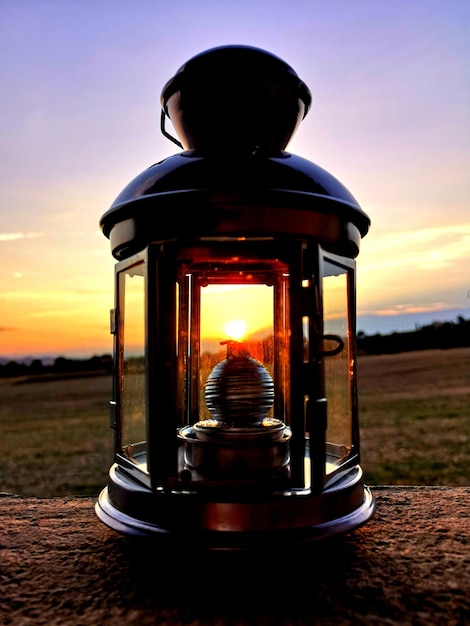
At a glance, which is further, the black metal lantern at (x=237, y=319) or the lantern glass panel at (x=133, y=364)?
the lantern glass panel at (x=133, y=364)

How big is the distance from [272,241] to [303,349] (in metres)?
0.39

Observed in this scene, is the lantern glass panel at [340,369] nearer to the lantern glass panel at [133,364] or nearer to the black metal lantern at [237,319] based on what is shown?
the black metal lantern at [237,319]

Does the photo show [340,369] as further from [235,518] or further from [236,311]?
[235,518]

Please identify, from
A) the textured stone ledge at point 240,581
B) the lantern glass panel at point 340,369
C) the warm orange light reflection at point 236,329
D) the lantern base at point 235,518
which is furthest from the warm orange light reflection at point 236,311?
the textured stone ledge at point 240,581

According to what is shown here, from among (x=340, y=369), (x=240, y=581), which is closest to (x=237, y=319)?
(x=340, y=369)

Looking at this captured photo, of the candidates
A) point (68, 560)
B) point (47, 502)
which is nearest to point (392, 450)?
point (47, 502)

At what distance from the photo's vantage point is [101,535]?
2.20 m

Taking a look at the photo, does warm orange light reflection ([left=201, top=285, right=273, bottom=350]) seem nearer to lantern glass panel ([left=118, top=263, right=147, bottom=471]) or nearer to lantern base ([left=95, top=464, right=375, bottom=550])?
lantern glass panel ([left=118, top=263, right=147, bottom=471])

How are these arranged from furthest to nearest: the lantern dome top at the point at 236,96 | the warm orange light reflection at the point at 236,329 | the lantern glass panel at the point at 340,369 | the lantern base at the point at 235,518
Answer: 1. the warm orange light reflection at the point at 236,329
2. the lantern glass panel at the point at 340,369
3. the lantern dome top at the point at 236,96
4. the lantern base at the point at 235,518

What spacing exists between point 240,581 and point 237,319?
3.17 ft

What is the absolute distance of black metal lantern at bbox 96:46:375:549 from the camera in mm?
1789

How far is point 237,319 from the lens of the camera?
233 centimetres

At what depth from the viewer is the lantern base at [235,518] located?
1756 mm

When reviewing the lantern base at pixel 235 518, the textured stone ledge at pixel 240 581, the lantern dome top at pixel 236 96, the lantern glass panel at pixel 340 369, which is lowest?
the textured stone ledge at pixel 240 581
